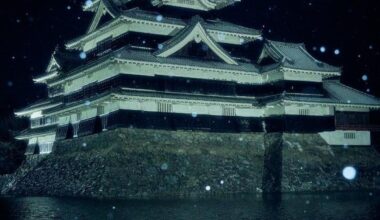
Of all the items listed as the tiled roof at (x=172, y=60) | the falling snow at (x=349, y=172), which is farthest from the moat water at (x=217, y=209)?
the tiled roof at (x=172, y=60)

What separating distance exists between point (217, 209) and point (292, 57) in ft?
59.6

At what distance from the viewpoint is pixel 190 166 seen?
90.7ft

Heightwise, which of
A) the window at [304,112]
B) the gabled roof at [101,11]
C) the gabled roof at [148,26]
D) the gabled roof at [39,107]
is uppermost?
the gabled roof at [101,11]

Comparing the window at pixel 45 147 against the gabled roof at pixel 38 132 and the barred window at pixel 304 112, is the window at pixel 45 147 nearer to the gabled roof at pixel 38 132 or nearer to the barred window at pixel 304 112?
the gabled roof at pixel 38 132

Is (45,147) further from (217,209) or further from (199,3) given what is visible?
(217,209)

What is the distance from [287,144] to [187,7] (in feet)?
45.8

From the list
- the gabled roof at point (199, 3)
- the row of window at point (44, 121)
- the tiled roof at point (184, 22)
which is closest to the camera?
the tiled roof at point (184, 22)

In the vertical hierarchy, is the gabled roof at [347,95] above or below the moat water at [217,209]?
above

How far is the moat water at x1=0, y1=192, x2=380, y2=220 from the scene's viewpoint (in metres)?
17.8

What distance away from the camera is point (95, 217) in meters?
17.5

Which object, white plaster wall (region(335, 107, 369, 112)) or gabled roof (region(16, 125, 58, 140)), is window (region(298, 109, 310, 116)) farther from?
gabled roof (region(16, 125, 58, 140))

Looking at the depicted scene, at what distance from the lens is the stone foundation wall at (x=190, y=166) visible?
2580cm

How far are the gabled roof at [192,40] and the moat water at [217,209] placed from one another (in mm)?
11108

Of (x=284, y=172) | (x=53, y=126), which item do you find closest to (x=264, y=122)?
(x=284, y=172)
